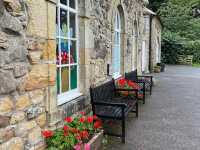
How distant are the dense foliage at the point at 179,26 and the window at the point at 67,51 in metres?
22.8

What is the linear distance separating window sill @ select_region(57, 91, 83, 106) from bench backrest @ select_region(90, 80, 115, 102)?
0.27 meters

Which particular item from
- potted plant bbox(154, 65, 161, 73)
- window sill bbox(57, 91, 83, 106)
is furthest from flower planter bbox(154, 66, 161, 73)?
window sill bbox(57, 91, 83, 106)

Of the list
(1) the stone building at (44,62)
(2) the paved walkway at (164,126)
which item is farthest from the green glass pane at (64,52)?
(2) the paved walkway at (164,126)

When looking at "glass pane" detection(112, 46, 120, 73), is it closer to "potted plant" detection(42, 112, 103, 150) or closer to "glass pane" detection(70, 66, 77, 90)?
"glass pane" detection(70, 66, 77, 90)

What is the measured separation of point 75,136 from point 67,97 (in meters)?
1.06

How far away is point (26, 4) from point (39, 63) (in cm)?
76

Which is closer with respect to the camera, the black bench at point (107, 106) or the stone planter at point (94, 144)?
the stone planter at point (94, 144)

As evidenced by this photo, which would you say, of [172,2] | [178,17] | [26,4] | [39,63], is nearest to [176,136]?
[39,63]

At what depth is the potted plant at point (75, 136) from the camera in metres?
3.77

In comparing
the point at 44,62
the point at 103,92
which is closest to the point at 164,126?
the point at 103,92

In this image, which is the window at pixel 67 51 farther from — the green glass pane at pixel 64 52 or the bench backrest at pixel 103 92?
the bench backrest at pixel 103 92

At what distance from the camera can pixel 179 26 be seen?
31641 mm

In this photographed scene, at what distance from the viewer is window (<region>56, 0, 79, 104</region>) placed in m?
4.66

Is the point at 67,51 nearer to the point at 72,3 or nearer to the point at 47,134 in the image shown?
the point at 72,3
